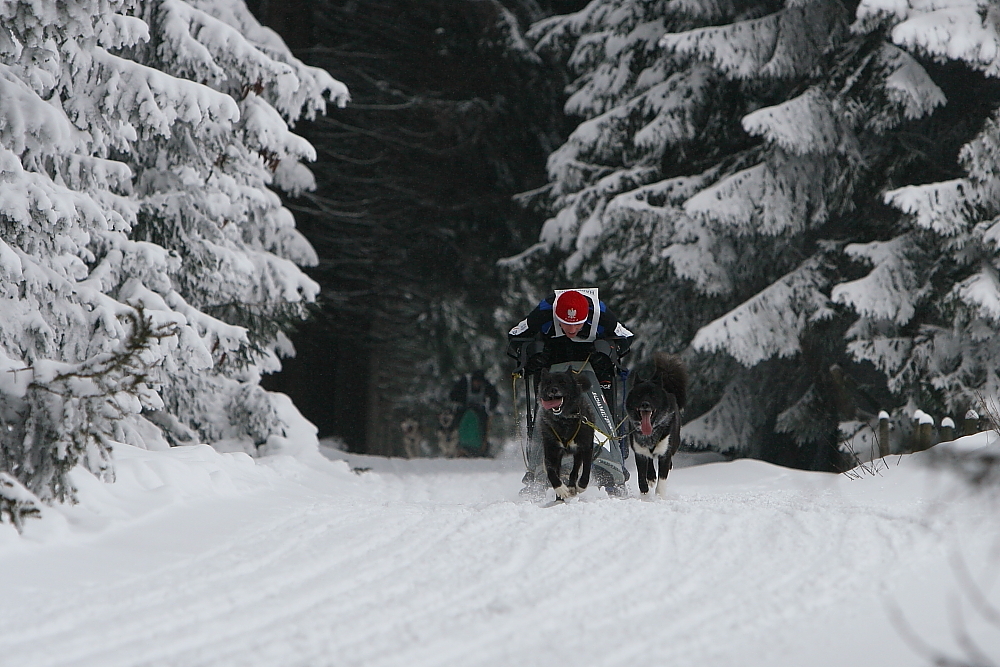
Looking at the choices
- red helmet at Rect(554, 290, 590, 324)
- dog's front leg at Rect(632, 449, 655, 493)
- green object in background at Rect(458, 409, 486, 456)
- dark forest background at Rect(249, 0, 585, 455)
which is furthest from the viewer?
dark forest background at Rect(249, 0, 585, 455)

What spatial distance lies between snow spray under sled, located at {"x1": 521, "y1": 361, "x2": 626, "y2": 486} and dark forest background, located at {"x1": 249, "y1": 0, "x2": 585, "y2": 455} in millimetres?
10972

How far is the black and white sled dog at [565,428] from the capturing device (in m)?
7.87

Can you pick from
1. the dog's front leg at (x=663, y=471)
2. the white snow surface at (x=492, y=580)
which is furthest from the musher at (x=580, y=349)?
the white snow surface at (x=492, y=580)

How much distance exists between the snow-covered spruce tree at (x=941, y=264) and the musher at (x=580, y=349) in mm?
4504

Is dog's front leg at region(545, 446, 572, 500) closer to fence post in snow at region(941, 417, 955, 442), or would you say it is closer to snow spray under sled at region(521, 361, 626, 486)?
snow spray under sled at region(521, 361, 626, 486)

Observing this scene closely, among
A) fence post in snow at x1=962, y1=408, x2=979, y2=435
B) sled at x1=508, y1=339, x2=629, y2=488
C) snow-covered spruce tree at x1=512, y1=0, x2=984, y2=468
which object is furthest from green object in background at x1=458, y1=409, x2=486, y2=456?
fence post in snow at x1=962, y1=408, x2=979, y2=435

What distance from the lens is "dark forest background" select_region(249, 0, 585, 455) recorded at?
65.4 ft

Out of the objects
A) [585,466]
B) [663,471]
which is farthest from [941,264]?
[585,466]

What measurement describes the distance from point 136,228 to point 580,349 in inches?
181

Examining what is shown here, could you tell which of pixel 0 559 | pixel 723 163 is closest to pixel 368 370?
pixel 723 163

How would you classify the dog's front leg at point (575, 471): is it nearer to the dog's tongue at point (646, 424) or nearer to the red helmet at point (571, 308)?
the dog's tongue at point (646, 424)

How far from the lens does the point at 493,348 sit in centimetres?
2305

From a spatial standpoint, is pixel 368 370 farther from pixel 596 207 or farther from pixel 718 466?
pixel 718 466

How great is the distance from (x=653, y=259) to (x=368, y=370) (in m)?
8.51
